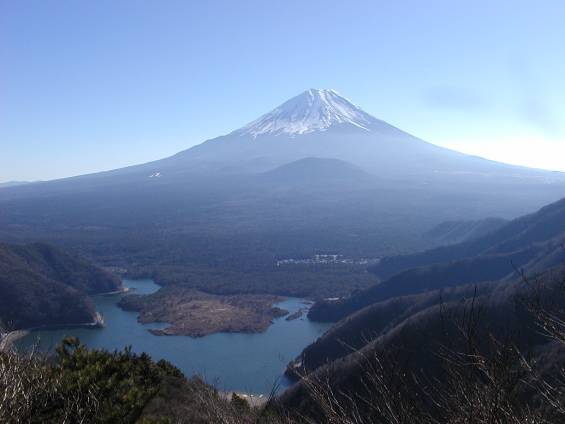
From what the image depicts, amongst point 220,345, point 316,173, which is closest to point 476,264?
point 220,345

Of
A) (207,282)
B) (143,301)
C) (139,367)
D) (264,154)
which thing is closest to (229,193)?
(264,154)

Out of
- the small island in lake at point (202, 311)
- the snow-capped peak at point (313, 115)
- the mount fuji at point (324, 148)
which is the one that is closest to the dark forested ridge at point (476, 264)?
the small island in lake at point (202, 311)

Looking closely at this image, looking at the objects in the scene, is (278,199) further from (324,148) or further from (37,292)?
(37,292)

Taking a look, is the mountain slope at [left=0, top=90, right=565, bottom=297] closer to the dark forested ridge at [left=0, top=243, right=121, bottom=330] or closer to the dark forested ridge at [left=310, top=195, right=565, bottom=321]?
the dark forested ridge at [left=0, top=243, right=121, bottom=330]

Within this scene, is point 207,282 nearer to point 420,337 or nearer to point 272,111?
point 420,337

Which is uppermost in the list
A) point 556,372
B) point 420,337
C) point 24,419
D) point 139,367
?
point 24,419
